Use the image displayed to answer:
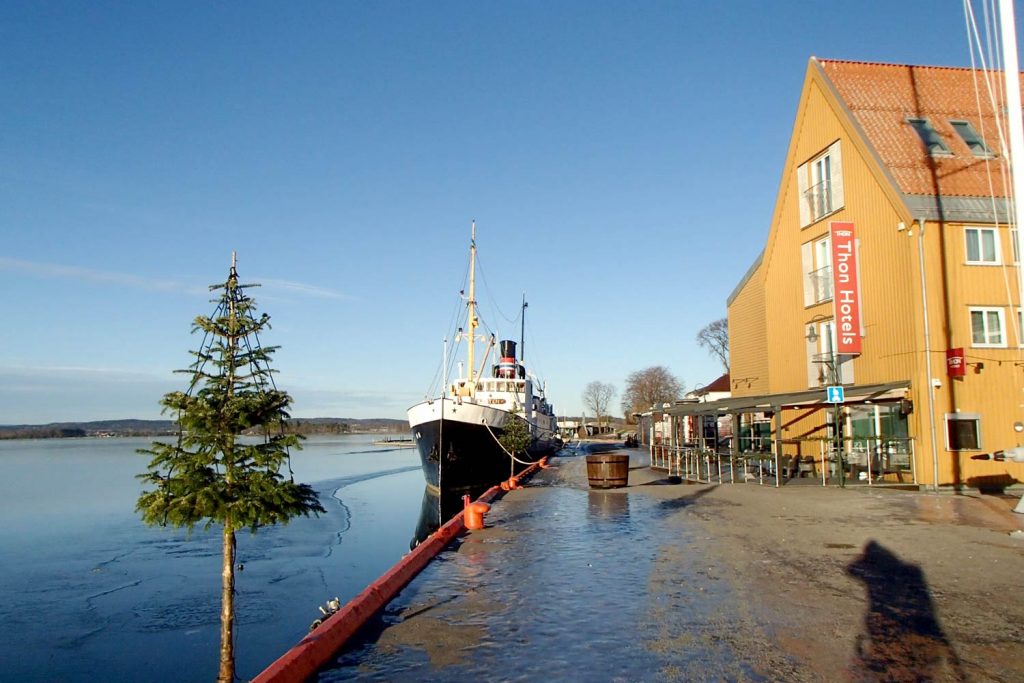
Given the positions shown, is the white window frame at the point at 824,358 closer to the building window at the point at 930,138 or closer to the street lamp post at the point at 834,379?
the street lamp post at the point at 834,379

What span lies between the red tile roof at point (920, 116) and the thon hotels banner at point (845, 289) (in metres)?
2.04

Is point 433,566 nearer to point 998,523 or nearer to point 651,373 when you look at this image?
point 998,523

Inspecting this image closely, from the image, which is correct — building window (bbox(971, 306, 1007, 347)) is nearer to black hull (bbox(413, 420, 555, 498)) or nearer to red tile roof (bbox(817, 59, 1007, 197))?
red tile roof (bbox(817, 59, 1007, 197))

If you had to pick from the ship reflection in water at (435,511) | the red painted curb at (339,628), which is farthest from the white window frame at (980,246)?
the red painted curb at (339,628)

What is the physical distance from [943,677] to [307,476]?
53485 millimetres

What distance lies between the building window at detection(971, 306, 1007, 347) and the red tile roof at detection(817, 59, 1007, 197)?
10.9 ft

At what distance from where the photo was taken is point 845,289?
2177 cm

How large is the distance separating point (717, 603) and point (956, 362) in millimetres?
14124

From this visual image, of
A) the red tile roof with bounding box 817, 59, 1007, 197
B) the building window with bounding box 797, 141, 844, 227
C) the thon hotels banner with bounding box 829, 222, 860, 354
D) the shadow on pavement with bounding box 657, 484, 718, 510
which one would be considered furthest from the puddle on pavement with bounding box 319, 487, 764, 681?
the building window with bounding box 797, 141, 844, 227

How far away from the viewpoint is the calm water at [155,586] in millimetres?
11578

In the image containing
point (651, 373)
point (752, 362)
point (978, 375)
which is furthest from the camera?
point (651, 373)

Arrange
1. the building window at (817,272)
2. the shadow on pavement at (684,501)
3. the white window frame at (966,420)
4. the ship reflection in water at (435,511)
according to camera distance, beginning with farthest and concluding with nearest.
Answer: the ship reflection in water at (435,511), the building window at (817,272), the white window frame at (966,420), the shadow on pavement at (684,501)

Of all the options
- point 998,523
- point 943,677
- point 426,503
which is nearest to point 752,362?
point 426,503

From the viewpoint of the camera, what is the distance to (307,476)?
55.5 meters
